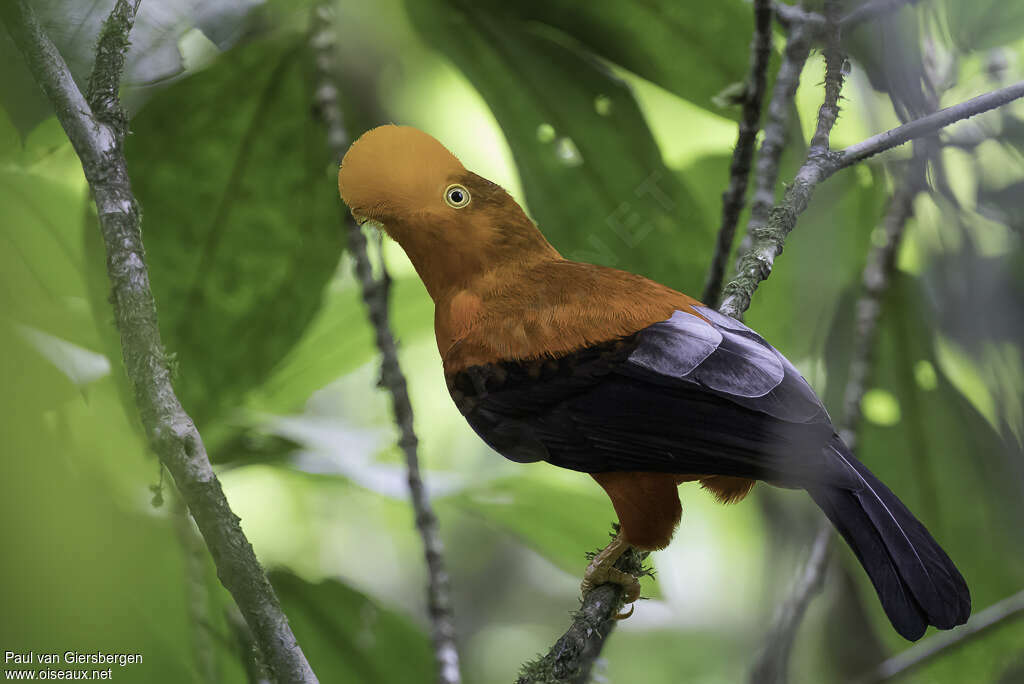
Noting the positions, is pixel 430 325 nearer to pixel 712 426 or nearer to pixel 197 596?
pixel 197 596

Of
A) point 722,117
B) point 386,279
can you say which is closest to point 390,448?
point 386,279

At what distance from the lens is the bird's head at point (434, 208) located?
767 mm

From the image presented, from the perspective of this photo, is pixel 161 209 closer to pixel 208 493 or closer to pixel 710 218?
pixel 208 493

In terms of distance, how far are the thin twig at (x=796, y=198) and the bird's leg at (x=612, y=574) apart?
10.2 inches

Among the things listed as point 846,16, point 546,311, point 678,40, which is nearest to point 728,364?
point 546,311

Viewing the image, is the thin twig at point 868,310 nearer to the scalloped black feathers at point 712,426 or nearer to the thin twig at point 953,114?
the thin twig at point 953,114

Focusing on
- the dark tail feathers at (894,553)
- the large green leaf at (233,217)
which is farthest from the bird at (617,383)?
the large green leaf at (233,217)

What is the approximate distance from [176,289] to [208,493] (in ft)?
1.50

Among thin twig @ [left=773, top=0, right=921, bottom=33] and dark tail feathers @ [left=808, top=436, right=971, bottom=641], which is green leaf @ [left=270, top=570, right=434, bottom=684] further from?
thin twig @ [left=773, top=0, right=921, bottom=33]

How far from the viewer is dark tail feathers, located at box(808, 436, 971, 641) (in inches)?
24.9

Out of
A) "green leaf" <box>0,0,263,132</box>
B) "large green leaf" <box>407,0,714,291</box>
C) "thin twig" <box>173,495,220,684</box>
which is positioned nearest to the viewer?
"green leaf" <box>0,0,263,132</box>

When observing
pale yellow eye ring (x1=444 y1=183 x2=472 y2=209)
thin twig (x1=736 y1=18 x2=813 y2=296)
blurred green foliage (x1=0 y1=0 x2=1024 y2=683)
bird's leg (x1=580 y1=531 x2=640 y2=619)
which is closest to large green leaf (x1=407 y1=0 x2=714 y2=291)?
blurred green foliage (x1=0 y1=0 x2=1024 y2=683)

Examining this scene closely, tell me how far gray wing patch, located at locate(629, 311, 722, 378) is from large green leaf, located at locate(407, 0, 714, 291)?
32cm

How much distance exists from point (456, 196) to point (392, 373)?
28 centimetres
